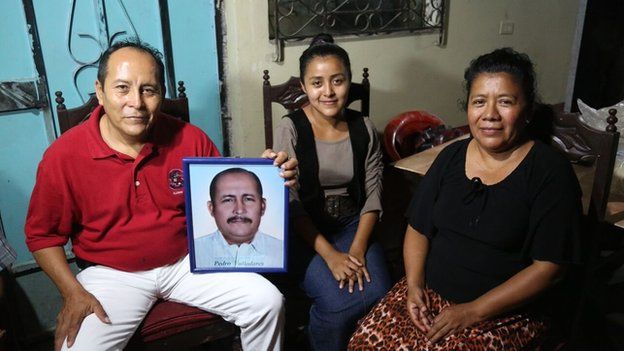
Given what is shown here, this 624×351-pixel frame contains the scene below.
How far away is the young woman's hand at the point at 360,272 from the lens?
5.52ft

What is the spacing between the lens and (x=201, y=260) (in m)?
1.60

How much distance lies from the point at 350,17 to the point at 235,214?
4.94ft

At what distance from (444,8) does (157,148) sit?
202cm

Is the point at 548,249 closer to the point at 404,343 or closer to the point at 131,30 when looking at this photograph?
the point at 404,343

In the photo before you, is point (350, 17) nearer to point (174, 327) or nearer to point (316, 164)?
point (316, 164)

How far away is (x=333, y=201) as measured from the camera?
1.92 m

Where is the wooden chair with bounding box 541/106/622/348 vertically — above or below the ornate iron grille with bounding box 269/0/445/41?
below

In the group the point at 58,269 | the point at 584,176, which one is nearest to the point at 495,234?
the point at 584,176

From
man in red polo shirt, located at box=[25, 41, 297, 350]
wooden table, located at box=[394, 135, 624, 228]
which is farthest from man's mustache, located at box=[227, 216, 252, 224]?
wooden table, located at box=[394, 135, 624, 228]

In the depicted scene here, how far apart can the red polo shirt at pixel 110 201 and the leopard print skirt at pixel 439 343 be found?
27.1 inches

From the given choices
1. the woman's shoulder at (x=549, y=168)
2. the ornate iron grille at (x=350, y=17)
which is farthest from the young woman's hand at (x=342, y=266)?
the ornate iron grille at (x=350, y=17)

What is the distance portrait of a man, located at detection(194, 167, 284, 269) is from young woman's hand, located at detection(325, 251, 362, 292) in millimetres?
207

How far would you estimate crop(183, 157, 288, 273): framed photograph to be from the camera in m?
1.50

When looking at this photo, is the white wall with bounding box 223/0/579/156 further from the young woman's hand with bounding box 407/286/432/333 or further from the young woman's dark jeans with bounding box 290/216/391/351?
the young woman's hand with bounding box 407/286/432/333
